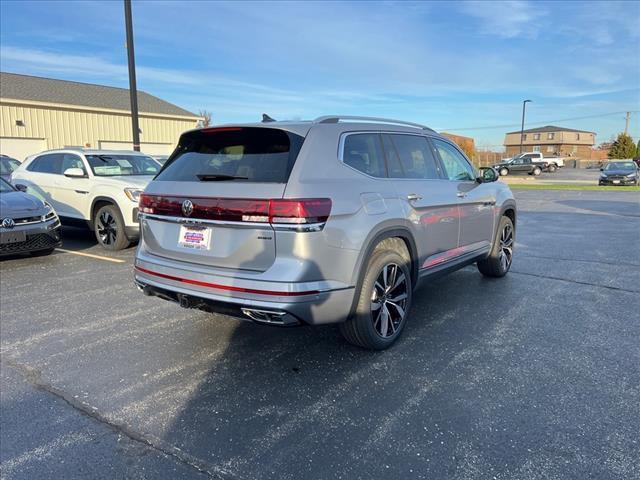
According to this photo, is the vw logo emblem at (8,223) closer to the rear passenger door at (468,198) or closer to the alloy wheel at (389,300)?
the alloy wheel at (389,300)

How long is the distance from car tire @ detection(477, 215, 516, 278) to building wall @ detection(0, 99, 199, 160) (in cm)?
2201

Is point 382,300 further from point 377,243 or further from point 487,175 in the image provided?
point 487,175

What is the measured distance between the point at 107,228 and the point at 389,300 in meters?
5.88

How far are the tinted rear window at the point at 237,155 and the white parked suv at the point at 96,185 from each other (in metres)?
4.10

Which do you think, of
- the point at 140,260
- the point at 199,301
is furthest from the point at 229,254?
the point at 140,260

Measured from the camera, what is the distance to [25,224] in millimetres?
6879

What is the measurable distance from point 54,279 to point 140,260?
10.1 ft

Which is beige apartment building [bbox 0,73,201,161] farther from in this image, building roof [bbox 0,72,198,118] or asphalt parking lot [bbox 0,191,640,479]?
asphalt parking lot [bbox 0,191,640,479]

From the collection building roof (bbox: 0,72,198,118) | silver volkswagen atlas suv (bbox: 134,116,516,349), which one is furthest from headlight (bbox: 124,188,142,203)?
building roof (bbox: 0,72,198,118)

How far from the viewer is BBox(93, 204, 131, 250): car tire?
303 inches

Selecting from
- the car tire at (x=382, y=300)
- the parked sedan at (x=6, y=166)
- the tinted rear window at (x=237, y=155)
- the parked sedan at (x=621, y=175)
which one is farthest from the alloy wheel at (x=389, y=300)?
the parked sedan at (x=621, y=175)

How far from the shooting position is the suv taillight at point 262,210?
118 inches

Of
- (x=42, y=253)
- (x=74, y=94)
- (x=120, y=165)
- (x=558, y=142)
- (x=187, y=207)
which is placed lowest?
(x=42, y=253)

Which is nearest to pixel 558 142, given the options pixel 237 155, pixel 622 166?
pixel 622 166
